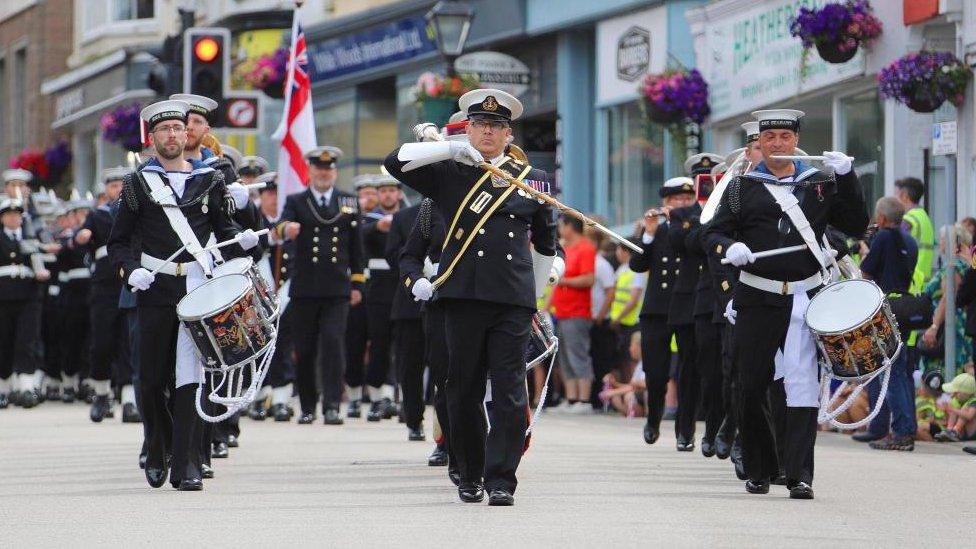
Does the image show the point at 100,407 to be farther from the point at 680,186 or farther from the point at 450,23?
Answer: the point at 680,186

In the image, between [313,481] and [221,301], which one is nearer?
[221,301]

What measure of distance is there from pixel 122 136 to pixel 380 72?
6420 mm

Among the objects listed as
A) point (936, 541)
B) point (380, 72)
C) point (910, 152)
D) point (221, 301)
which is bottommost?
point (936, 541)

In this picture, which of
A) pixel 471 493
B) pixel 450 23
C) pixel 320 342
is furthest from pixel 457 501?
pixel 450 23

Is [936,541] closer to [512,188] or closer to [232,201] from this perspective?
[512,188]

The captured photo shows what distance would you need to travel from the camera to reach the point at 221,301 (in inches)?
464

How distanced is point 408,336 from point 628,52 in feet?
37.5

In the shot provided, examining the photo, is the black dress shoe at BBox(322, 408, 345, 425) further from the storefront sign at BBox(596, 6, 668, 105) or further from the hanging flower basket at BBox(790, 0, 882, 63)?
the storefront sign at BBox(596, 6, 668, 105)

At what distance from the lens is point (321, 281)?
19.2 m

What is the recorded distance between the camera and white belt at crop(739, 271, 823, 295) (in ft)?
38.8

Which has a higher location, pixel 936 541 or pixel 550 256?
pixel 550 256

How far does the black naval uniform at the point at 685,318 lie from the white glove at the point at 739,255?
3608mm

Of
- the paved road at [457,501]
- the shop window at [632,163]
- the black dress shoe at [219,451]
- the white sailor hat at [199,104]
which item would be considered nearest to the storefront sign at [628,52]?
the shop window at [632,163]

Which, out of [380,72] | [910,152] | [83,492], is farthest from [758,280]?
[380,72]
